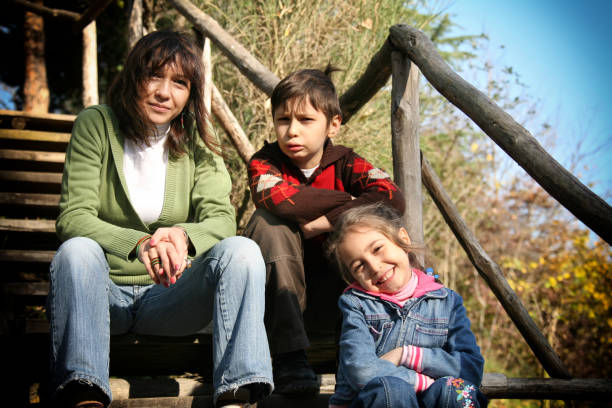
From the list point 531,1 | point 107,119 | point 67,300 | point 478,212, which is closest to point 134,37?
point 107,119

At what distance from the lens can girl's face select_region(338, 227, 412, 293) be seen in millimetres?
1576

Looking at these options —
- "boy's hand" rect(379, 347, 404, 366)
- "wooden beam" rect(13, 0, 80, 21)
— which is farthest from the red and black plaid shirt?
"wooden beam" rect(13, 0, 80, 21)

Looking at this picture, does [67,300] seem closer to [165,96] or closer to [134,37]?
[165,96]

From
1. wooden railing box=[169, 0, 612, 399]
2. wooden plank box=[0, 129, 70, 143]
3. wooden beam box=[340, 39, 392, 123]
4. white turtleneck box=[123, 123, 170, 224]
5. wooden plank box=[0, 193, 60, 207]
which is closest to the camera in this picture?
wooden railing box=[169, 0, 612, 399]

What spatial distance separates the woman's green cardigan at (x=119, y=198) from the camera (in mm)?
1646

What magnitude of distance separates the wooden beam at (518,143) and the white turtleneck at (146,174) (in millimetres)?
1048

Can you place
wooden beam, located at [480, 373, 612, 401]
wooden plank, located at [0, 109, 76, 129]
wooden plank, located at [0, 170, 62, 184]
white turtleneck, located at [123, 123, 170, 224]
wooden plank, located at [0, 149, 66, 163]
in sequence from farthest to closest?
wooden plank, located at [0, 109, 76, 129], wooden plank, located at [0, 149, 66, 163], wooden plank, located at [0, 170, 62, 184], wooden beam, located at [480, 373, 612, 401], white turtleneck, located at [123, 123, 170, 224]

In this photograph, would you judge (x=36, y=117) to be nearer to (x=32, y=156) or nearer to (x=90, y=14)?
(x=32, y=156)

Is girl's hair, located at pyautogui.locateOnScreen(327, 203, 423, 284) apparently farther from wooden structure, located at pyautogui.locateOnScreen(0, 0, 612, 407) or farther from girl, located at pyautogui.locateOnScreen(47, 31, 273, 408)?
wooden structure, located at pyautogui.locateOnScreen(0, 0, 612, 407)

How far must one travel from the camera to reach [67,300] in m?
1.38

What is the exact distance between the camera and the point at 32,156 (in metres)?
3.47

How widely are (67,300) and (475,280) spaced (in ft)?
17.6

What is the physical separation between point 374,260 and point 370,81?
135cm

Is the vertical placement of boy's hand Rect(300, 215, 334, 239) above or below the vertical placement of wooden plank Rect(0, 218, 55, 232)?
below
